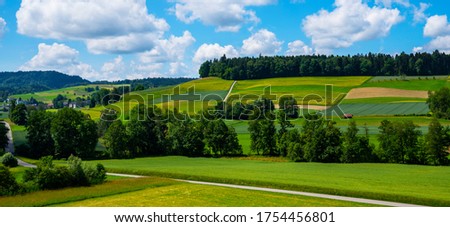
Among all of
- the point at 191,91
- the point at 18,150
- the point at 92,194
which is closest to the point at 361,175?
the point at 92,194

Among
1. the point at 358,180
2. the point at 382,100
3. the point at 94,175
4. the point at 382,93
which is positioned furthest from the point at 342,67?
the point at 94,175

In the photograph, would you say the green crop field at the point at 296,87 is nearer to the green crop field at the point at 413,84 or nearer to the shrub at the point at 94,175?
the green crop field at the point at 413,84

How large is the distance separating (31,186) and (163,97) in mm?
103203

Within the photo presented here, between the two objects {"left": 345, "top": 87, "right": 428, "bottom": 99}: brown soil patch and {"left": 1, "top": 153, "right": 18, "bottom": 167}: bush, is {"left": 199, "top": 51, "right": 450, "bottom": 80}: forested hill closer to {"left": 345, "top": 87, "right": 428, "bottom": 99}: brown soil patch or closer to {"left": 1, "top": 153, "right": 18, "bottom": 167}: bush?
{"left": 345, "top": 87, "right": 428, "bottom": 99}: brown soil patch

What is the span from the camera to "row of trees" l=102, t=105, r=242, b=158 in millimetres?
75250

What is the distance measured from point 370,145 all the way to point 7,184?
50.5 m

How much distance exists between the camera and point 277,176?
144 ft

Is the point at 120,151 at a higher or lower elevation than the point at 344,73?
lower

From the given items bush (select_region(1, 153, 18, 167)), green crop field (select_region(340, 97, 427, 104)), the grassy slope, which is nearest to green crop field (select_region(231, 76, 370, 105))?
the grassy slope

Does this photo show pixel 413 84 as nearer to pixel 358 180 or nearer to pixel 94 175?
pixel 358 180

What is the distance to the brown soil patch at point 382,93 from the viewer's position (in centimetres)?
12321

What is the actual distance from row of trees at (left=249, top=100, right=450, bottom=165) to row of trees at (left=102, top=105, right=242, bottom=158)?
43.1 feet
